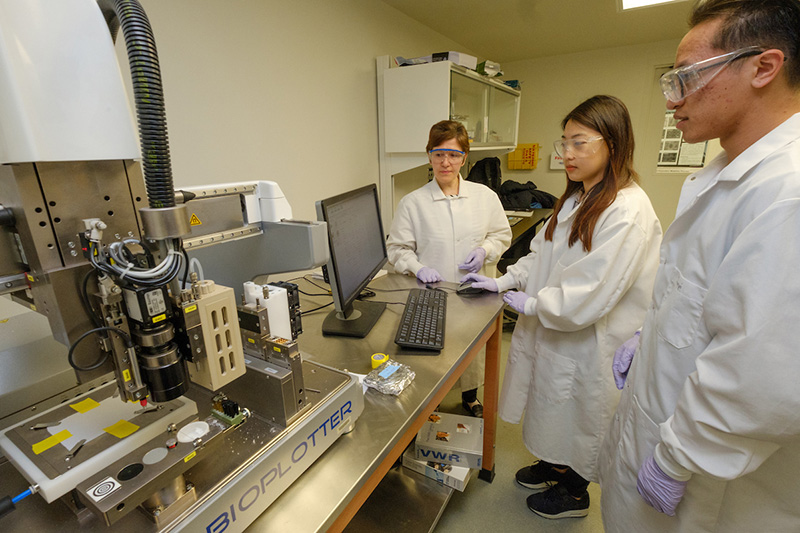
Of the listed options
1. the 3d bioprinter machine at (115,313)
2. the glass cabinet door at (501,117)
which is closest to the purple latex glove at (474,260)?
the 3d bioprinter machine at (115,313)

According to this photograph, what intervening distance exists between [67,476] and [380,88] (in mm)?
2599

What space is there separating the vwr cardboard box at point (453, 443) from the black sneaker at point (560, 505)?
0.35 m

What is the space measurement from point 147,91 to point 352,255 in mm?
829

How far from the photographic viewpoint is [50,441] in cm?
54

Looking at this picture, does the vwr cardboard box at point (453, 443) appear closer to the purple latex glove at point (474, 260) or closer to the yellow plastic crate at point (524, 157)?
the purple latex glove at point (474, 260)

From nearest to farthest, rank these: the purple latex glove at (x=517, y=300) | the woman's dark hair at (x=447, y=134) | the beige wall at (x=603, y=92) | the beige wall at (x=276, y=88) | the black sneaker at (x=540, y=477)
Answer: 1. the purple latex glove at (x=517, y=300)
2. the beige wall at (x=276, y=88)
3. the black sneaker at (x=540, y=477)
4. the woman's dark hair at (x=447, y=134)
5. the beige wall at (x=603, y=92)

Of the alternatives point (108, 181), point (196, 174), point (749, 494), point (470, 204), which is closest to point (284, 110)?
point (196, 174)

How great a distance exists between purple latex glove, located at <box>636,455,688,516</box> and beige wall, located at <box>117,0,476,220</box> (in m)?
1.85

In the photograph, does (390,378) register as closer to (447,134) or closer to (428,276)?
(428,276)

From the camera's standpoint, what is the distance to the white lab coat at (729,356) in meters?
0.63

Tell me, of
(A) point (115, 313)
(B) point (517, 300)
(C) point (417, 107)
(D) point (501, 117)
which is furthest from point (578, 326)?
(D) point (501, 117)

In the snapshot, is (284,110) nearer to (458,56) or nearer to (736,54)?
(458,56)

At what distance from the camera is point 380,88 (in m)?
2.57

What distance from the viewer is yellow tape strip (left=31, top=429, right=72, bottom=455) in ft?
1.74
